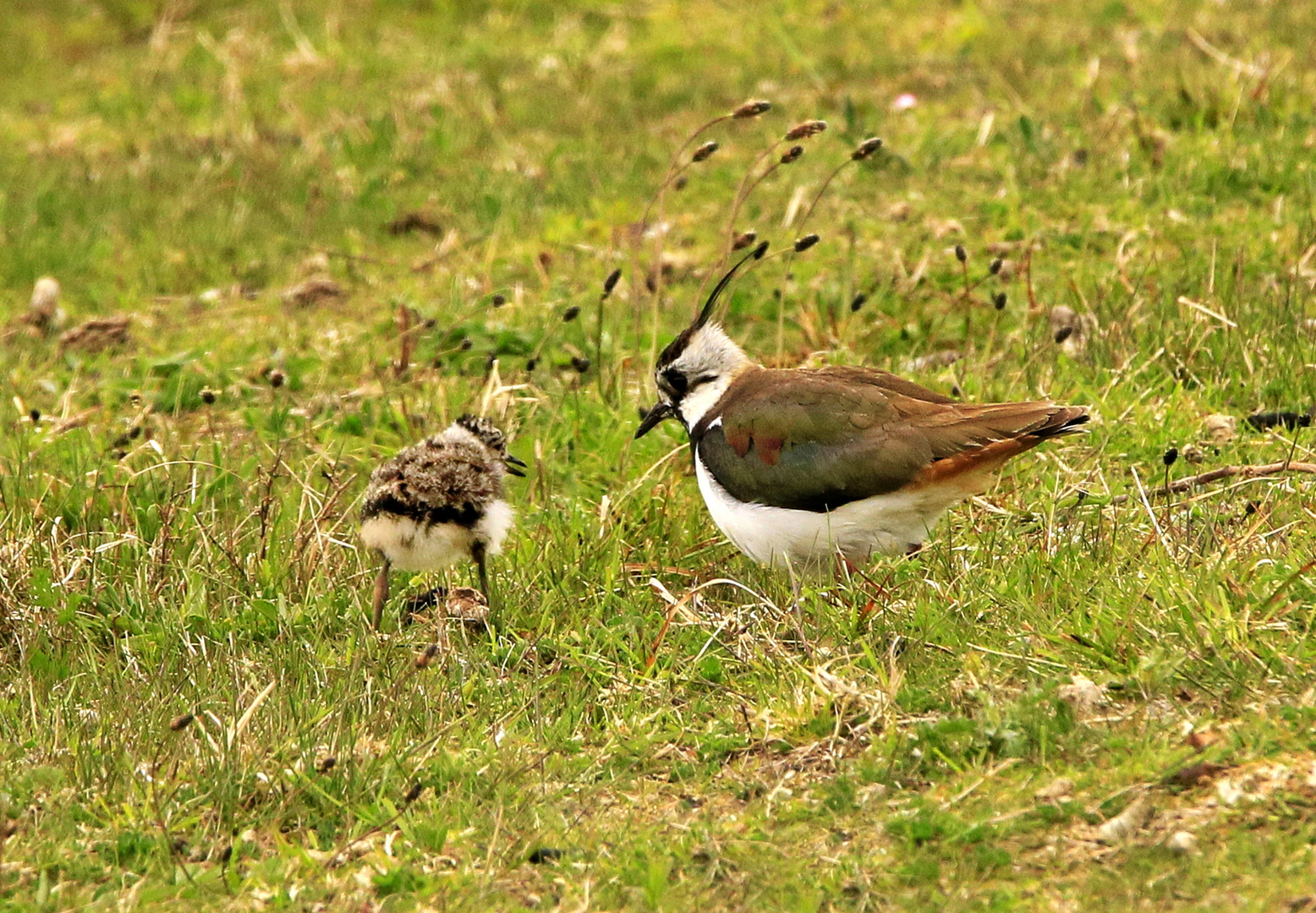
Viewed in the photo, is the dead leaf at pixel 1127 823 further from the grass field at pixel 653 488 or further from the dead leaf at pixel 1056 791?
the dead leaf at pixel 1056 791

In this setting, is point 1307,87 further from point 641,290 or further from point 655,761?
point 655,761

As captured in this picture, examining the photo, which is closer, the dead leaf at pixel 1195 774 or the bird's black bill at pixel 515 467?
the dead leaf at pixel 1195 774

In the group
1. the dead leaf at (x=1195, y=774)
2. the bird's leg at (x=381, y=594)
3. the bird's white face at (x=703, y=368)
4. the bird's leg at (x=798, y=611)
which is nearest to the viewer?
the dead leaf at (x=1195, y=774)

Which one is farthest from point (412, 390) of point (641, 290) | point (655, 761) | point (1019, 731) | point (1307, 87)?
point (1307, 87)

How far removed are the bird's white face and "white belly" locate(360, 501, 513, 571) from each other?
3.74 feet

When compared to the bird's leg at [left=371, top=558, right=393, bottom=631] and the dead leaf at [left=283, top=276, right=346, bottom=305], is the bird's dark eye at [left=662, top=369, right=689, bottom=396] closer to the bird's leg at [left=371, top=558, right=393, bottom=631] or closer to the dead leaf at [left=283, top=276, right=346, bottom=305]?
the bird's leg at [left=371, top=558, right=393, bottom=631]

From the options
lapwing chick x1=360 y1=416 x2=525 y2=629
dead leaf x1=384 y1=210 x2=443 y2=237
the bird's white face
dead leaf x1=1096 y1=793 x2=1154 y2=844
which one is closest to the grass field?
dead leaf x1=1096 y1=793 x2=1154 y2=844

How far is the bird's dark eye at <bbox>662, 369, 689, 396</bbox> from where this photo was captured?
23.0ft

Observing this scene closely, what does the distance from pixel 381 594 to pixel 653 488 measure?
4.86 ft

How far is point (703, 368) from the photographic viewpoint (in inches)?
274

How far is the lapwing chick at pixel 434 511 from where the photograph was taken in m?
6.01

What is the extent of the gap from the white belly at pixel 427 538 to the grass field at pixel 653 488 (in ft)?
0.97

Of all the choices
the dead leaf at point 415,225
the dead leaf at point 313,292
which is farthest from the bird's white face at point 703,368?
the dead leaf at point 415,225

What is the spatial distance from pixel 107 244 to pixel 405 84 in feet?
11.3
